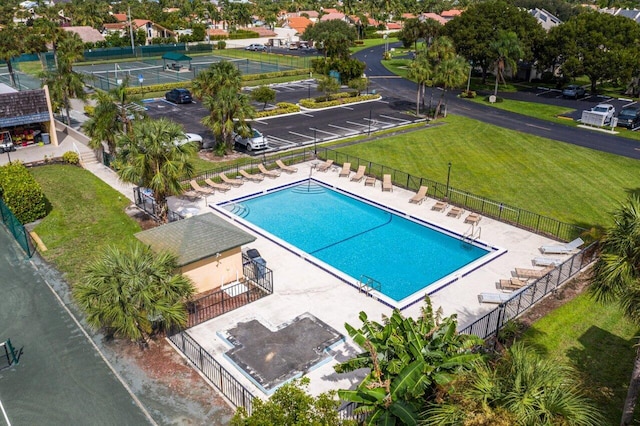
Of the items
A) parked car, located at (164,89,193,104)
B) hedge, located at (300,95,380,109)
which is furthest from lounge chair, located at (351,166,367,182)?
parked car, located at (164,89,193,104)

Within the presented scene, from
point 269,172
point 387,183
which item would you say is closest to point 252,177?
point 269,172

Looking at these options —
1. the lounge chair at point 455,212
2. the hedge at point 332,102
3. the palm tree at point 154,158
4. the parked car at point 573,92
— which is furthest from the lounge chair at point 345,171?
the parked car at point 573,92

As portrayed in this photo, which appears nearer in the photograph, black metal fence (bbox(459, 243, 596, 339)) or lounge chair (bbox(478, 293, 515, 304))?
black metal fence (bbox(459, 243, 596, 339))

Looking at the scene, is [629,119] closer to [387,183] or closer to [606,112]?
[606,112]

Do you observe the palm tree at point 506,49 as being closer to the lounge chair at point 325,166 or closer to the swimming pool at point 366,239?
the lounge chair at point 325,166

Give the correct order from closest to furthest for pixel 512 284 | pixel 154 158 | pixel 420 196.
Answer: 1. pixel 512 284
2. pixel 154 158
3. pixel 420 196

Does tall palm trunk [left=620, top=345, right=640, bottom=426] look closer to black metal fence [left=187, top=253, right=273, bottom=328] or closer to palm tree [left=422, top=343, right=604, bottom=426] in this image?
palm tree [left=422, top=343, right=604, bottom=426]

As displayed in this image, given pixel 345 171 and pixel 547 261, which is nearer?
pixel 547 261
